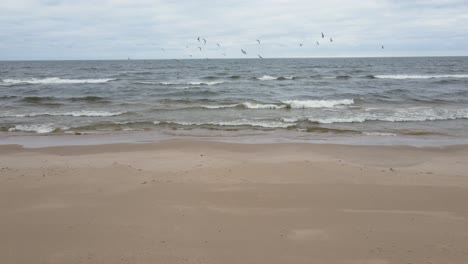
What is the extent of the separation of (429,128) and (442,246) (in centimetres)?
955

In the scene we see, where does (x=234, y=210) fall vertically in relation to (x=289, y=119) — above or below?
below

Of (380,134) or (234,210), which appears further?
(380,134)

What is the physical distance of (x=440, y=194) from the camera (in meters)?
5.50

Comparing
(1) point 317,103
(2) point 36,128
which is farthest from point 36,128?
(1) point 317,103

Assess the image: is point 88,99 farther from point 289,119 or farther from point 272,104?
point 289,119

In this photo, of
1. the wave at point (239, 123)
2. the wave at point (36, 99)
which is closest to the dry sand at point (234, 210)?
the wave at point (239, 123)

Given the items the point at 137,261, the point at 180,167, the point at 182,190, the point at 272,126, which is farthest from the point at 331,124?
the point at 137,261

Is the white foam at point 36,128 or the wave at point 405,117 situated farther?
the wave at point 405,117

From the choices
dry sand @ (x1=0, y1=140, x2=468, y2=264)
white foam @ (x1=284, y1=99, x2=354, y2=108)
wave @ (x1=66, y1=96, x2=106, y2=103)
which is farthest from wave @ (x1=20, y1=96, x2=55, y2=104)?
dry sand @ (x1=0, y1=140, x2=468, y2=264)

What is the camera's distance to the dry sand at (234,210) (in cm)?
384

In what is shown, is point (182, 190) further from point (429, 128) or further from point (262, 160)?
point (429, 128)

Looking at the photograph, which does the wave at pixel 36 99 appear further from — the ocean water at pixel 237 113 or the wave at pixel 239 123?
the wave at pixel 239 123

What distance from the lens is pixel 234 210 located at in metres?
4.91

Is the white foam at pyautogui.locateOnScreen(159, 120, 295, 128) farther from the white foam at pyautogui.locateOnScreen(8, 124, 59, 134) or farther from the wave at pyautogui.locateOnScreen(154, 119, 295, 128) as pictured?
the white foam at pyautogui.locateOnScreen(8, 124, 59, 134)
